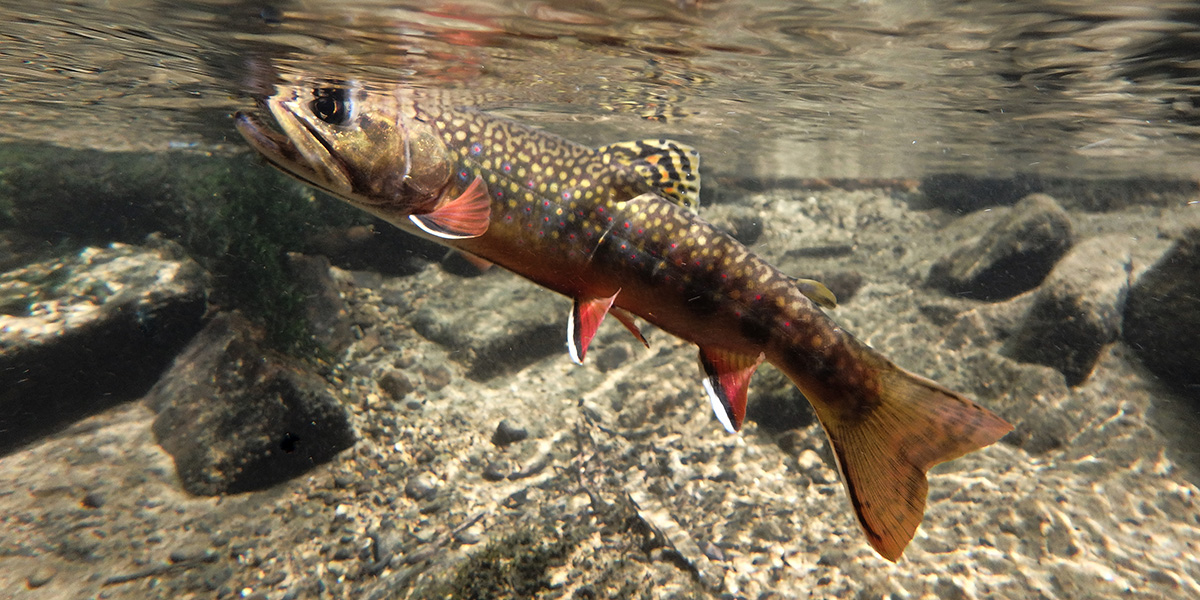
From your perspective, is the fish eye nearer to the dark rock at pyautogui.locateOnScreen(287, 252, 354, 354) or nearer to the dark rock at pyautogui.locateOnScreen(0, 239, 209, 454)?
the dark rock at pyautogui.locateOnScreen(287, 252, 354, 354)

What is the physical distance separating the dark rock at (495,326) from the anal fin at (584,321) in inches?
227

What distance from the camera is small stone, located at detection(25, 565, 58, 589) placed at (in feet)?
16.5

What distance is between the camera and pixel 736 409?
2846 millimetres

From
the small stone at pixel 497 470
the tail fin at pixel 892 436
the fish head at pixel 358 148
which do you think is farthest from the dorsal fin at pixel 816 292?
the small stone at pixel 497 470

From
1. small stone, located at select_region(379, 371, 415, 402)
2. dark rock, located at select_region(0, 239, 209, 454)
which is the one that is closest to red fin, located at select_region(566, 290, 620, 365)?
small stone, located at select_region(379, 371, 415, 402)

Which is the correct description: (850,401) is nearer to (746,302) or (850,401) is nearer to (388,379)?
(746,302)

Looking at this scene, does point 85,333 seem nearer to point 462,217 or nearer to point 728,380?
point 462,217

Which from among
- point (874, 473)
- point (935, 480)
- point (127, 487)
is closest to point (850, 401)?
point (874, 473)

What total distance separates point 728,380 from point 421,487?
A: 4542 mm

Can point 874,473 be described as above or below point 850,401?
below

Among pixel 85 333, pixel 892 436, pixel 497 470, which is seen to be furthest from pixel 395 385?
pixel 892 436

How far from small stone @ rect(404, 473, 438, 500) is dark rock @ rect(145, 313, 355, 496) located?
114 centimetres

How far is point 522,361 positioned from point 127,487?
505 cm

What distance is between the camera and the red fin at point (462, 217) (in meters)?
2.50
